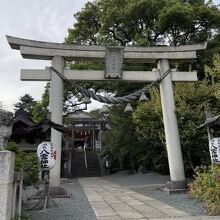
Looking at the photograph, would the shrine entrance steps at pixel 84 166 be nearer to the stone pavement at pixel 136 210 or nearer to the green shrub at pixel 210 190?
the stone pavement at pixel 136 210

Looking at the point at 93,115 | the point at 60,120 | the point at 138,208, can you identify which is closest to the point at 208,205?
the point at 138,208

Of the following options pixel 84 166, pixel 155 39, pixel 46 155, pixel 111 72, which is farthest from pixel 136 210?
pixel 84 166

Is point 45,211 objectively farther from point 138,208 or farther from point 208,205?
point 208,205

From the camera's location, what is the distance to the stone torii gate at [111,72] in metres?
12.1

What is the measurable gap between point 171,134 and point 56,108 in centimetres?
463

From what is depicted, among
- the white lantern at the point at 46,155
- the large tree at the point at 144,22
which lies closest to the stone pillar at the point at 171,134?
the white lantern at the point at 46,155

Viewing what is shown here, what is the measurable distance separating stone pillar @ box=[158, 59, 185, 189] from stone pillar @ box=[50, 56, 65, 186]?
420 cm

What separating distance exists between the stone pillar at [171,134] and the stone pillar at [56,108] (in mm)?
4199

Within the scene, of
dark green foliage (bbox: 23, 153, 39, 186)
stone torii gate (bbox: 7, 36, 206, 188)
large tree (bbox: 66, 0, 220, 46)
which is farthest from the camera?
large tree (bbox: 66, 0, 220, 46)

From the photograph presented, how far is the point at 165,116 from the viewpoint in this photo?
42.2ft

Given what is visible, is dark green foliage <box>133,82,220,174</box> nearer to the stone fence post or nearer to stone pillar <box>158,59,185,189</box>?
A: stone pillar <box>158,59,185,189</box>

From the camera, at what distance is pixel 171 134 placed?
12.6 meters

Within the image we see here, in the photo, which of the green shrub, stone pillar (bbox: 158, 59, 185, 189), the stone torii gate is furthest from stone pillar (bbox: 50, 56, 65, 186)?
the green shrub

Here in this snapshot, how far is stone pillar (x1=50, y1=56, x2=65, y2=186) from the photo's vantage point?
38.0ft
